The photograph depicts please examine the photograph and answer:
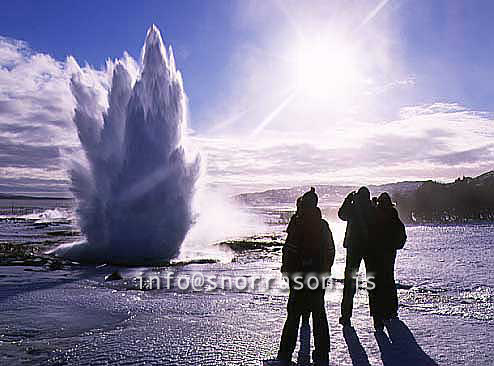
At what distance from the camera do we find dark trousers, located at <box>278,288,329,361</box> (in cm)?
627

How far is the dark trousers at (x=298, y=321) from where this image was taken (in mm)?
6266

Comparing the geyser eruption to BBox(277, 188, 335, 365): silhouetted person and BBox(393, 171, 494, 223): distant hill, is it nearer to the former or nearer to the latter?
BBox(277, 188, 335, 365): silhouetted person

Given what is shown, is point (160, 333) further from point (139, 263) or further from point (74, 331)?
point (139, 263)

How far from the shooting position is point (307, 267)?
20.2 ft

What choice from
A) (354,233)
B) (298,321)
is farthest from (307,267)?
(354,233)

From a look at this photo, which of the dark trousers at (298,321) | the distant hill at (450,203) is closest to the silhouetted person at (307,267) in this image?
the dark trousers at (298,321)

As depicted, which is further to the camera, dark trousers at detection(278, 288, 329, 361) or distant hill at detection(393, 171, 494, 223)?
distant hill at detection(393, 171, 494, 223)

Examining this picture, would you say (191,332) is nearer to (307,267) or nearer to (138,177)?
(307,267)

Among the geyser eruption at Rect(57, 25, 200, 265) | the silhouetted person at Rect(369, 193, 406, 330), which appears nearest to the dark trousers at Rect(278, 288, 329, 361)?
the silhouetted person at Rect(369, 193, 406, 330)

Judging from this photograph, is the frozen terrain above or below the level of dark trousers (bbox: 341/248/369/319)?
below

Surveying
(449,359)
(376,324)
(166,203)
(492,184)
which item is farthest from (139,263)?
(492,184)

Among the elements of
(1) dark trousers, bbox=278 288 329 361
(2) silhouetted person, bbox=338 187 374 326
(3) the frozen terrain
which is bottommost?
(3) the frozen terrain

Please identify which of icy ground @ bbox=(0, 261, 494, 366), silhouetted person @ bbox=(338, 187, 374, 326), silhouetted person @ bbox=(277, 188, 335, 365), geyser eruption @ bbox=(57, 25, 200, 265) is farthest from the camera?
geyser eruption @ bbox=(57, 25, 200, 265)

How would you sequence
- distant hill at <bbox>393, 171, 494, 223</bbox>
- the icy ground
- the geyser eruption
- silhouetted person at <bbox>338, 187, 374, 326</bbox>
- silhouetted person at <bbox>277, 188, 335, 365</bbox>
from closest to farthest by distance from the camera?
silhouetted person at <bbox>277, 188, 335, 365</bbox>
the icy ground
silhouetted person at <bbox>338, 187, 374, 326</bbox>
the geyser eruption
distant hill at <bbox>393, 171, 494, 223</bbox>
